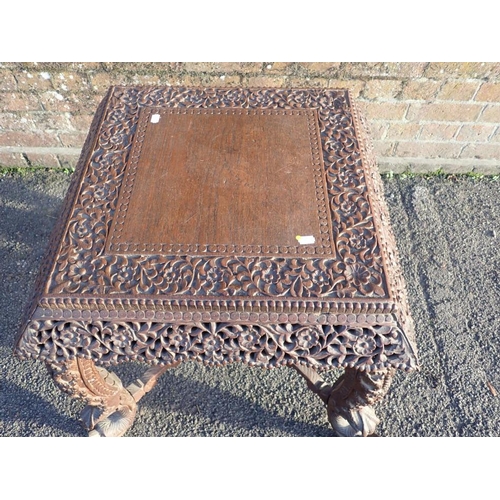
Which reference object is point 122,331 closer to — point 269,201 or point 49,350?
point 49,350

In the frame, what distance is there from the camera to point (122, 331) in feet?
3.46

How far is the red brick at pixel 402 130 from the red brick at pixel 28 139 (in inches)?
71.1

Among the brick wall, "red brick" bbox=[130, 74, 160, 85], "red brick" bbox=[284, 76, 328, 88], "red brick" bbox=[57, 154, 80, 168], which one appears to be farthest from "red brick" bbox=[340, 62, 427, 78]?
"red brick" bbox=[57, 154, 80, 168]

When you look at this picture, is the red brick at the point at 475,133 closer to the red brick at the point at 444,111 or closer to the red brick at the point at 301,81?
the red brick at the point at 444,111

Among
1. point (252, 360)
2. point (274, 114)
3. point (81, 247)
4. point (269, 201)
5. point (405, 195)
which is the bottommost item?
point (252, 360)

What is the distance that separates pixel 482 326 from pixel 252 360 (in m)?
1.31

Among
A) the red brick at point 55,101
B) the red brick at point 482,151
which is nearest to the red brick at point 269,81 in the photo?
the red brick at point 55,101

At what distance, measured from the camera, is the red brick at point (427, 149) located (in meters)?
2.30

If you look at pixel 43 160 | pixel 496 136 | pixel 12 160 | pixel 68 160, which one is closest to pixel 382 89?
pixel 496 136

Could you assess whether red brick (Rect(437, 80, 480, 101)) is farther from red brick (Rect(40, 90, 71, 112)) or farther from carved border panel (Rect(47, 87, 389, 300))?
red brick (Rect(40, 90, 71, 112))

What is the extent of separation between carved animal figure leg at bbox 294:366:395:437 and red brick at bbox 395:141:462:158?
54.7 inches

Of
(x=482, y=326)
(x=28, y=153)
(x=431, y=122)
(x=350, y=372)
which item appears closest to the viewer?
(x=350, y=372)

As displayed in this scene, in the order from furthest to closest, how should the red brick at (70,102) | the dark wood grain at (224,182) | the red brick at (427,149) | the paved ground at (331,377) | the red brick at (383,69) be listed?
the red brick at (427,149) → the red brick at (70,102) → the red brick at (383,69) → the paved ground at (331,377) → the dark wood grain at (224,182)

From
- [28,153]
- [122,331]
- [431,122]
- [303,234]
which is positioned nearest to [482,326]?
[431,122]
